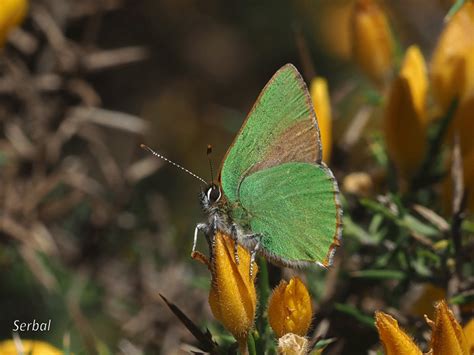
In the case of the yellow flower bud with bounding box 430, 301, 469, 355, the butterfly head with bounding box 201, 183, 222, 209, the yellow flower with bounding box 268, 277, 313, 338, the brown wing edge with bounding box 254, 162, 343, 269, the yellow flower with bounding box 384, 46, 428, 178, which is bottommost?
the yellow flower bud with bounding box 430, 301, 469, 355

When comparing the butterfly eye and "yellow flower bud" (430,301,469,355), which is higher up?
the butterfly eye

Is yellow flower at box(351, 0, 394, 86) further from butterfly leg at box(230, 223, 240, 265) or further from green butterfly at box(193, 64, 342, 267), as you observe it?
butterfly leg at box(230, 223, 240, 265)

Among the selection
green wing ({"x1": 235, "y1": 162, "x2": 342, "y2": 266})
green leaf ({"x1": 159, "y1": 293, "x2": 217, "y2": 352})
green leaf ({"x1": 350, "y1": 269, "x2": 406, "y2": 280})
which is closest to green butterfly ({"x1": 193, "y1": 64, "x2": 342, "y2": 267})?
green wing ({"x1": 235, "y1": 162, "x2": 342, "y2": 266})

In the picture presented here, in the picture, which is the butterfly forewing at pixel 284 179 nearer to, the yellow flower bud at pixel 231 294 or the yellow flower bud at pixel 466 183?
the yellow flower bud at pixel 231 294

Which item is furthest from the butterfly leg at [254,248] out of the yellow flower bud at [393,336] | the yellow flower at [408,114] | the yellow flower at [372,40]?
the yellow flower at [372,40]

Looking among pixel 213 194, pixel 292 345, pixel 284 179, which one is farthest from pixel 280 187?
pixel 292 345

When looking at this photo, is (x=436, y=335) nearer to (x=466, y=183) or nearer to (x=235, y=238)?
(x=235, y=238)
